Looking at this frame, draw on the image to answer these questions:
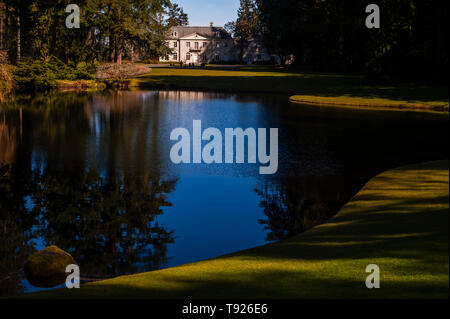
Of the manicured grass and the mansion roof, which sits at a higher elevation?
the mansion roof

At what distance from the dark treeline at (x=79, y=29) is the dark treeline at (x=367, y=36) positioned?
19.6 meters

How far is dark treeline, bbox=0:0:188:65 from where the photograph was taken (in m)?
63.8

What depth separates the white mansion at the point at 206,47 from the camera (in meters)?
139

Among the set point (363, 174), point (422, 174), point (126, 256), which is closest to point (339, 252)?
point (126, 256)

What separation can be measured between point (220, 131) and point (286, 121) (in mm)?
5822

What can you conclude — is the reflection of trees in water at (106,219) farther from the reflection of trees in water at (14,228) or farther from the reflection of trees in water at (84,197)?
the reflection of trees in water at (14,228)

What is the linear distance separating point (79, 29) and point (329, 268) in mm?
64250

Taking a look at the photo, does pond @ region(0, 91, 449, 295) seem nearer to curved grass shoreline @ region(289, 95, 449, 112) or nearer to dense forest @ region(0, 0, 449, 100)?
dense forest @ region(0, 0, 449, 100)

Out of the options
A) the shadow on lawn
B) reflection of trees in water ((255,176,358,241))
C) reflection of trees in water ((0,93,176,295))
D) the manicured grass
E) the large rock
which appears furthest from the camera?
the shadow on lawn

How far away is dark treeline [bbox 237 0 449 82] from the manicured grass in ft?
135

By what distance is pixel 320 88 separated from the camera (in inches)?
2162

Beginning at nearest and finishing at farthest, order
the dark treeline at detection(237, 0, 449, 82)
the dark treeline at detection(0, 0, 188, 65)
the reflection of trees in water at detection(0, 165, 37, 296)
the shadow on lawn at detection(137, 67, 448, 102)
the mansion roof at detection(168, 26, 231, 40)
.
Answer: the reflection of trees in water at detection(0, 165, 37, 296), the shadow on lawn at detection(137, 67, 448, 102), the dark treeline at detection(237, 0, 449, 82), the dark treeline at detection(0, 0, 188, 65), the mansion roof at detection(168, 26, 231, 40)

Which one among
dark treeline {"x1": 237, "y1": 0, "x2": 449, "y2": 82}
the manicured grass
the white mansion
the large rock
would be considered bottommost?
the large rock

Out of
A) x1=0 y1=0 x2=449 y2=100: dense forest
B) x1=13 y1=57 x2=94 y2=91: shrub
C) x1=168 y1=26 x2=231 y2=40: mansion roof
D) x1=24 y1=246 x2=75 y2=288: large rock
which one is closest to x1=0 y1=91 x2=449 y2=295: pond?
x1=24 y1=246 x2=75 y2=288: large rock
